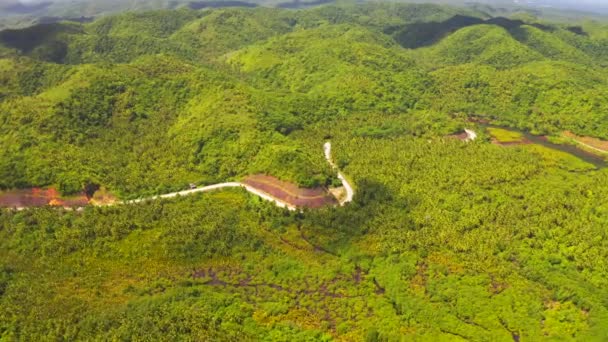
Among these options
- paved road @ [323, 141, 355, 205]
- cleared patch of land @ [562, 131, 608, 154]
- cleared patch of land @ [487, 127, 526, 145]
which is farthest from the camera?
cleared patch of land @ [487, 127, 526, 145]

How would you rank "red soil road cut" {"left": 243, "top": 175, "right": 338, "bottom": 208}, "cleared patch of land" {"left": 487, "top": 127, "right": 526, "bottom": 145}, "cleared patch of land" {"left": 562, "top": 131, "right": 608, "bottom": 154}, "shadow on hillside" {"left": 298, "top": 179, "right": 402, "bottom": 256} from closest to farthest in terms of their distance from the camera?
1. "shadow on hillside" {"left": 298, "top": 179, "right": 402, "bottom": 256}
2. "red soil road cut" {"left": 243, "top": 175, "right": 338, "bottom": 208}
3. "cleared patch of land" {"left": 562, "top": 131, "right": 608, "bottom": 154}
4. "cleared patch of land" {"left": 487, "top": 127, "right": 526, "bottom": 145}

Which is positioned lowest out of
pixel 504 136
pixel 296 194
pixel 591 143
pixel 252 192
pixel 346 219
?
pixel 504 136

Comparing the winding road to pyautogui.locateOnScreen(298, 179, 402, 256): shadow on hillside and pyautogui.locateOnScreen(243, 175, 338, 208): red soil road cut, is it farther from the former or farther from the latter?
pyautogui.locateOnScreen(298, 179, 402, 256): shadow on hillside

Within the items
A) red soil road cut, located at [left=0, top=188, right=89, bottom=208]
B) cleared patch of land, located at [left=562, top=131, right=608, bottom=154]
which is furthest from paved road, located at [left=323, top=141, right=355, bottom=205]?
cleared patch of land, located at [left=562, top=131, right=608, bottom=154]

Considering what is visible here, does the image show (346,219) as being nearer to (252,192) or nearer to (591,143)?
(252,192)

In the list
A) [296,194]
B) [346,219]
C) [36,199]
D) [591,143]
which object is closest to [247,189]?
[296,194]

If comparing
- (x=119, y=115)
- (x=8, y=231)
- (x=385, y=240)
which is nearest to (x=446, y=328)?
(x=385, y=240)

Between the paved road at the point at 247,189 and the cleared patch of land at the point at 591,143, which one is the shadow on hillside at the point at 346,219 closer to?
the paved road at the point at 247,189
